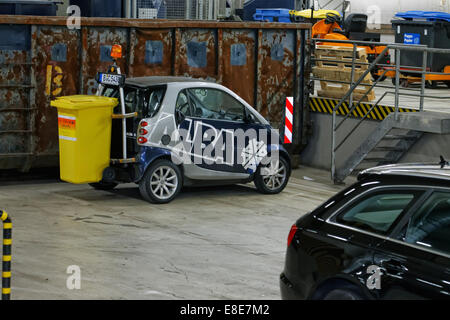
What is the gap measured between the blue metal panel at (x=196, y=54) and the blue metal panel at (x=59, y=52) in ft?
7.53

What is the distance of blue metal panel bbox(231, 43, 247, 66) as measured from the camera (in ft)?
53.5

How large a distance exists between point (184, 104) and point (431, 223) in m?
7.40

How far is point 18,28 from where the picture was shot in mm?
14109

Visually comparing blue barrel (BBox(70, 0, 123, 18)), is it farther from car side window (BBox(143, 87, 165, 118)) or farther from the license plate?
car side window (BBox(143, 87, 165, 118))

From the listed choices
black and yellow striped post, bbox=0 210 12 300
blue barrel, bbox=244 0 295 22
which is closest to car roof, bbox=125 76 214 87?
black and yellow striped post, bbox=0 210 12 300

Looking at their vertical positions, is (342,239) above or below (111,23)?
below

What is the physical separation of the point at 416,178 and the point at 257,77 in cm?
→ 1044

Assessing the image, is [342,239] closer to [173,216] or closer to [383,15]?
[173,216]

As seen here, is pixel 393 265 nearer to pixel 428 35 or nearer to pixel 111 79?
pixel 111 79

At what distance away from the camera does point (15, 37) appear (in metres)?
14.1

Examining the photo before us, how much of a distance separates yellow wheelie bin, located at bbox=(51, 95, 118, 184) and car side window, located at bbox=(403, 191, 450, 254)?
7233 mm

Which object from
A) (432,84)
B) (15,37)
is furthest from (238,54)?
Result: (432,84)
